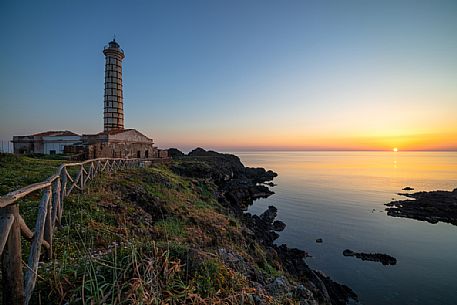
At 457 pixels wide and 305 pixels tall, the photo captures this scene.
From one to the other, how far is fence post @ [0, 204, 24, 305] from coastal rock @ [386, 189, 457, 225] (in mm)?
35517

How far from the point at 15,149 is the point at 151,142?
1794cm

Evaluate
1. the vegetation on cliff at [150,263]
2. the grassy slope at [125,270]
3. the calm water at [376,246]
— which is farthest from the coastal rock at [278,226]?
the grassy slope at [125,270]

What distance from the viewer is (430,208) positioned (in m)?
31.1

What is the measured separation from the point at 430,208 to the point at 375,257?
66.2 ft

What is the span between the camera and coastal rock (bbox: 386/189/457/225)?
28.4 meters

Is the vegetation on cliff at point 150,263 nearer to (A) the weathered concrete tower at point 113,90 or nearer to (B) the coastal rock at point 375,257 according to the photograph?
(B) the coastal rock at point 375,257

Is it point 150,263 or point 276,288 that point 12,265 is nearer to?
point 150,263

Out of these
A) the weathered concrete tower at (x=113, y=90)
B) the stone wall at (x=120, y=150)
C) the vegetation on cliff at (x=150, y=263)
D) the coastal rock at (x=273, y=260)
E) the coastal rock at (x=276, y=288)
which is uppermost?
the weathered concrete tower at (x=113, y=90)

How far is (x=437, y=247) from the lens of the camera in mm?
20406

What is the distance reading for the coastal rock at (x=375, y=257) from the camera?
17344mm

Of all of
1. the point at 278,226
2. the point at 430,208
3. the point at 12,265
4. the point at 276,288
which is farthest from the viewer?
the point at 430,208

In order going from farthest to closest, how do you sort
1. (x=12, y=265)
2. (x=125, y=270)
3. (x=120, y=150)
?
(x=120, y=150), (x=125, y=270), (x=12, y=265)

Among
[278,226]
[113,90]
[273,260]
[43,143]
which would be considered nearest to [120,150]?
[43,143]

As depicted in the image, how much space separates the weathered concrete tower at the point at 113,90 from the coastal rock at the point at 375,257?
36.2 m
